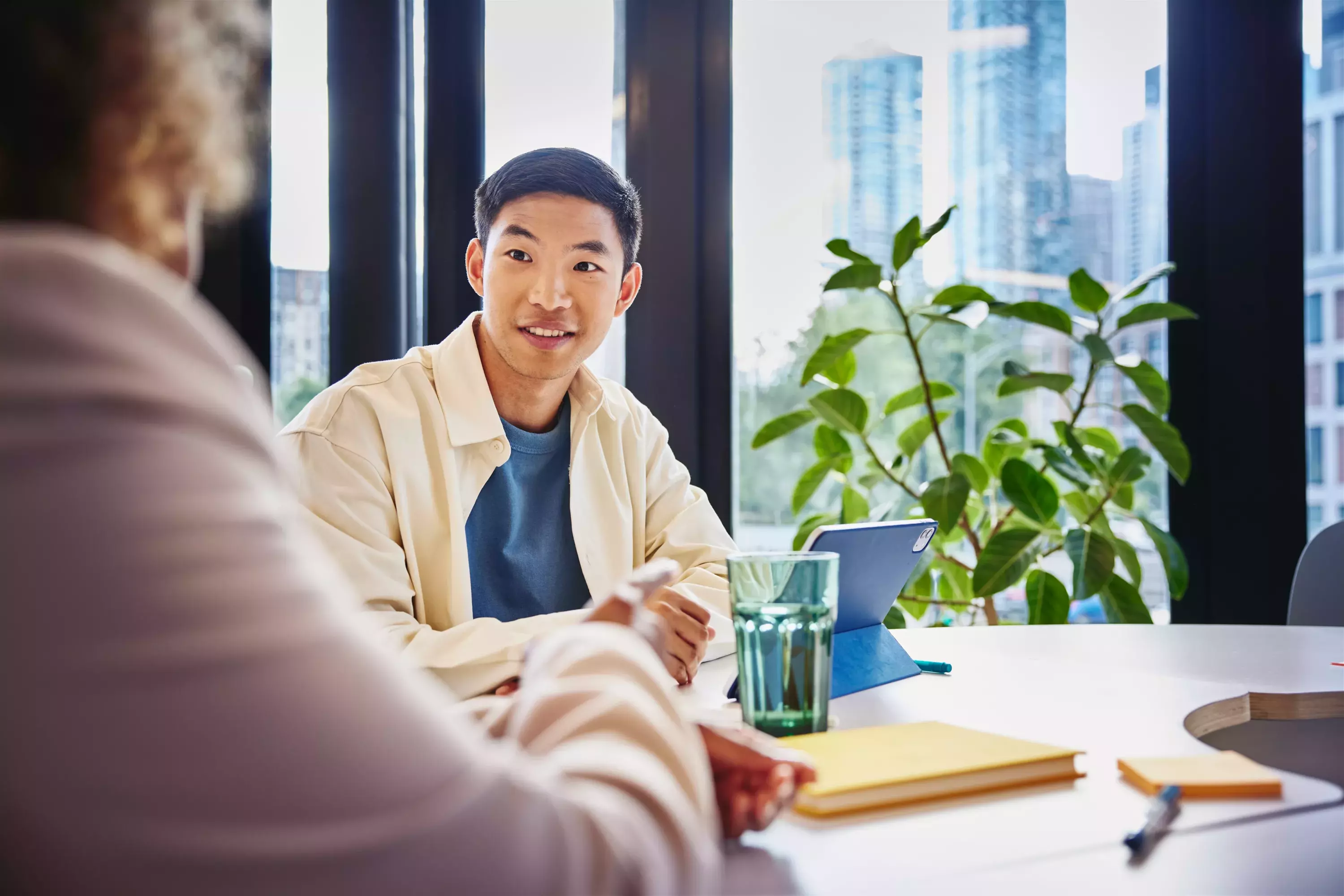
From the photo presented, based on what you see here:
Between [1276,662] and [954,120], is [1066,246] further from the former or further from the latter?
[1276,662]

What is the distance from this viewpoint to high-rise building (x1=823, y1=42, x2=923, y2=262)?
9.75ft

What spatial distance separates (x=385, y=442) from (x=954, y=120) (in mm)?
2148

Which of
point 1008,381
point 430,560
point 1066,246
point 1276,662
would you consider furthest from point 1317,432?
point 430,560

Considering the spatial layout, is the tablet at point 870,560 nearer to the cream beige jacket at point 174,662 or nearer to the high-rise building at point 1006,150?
the cream beige jacket at point 174,662

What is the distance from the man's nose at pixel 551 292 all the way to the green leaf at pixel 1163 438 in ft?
4.98

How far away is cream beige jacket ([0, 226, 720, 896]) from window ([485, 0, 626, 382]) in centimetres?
248

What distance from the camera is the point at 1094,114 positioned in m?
2.98

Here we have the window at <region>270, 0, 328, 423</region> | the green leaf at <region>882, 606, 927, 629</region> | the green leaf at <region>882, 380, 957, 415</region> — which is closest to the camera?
the green leaf at <region>882, 606, 927, 629</region>

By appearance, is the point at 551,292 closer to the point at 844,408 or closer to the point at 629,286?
the point at 629,286

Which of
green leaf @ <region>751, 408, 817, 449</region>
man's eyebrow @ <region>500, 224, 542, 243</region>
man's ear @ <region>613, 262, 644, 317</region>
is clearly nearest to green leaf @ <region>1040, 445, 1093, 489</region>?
green leaf @ <region>751, 408, 817, 449</region>

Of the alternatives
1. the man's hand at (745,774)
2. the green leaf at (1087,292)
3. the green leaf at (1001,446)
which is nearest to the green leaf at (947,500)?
the green leaf at (1001,446)

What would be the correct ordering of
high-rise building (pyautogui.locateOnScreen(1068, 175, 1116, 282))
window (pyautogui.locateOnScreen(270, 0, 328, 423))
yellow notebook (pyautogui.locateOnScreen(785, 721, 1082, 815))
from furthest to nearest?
high-rise building (pyautogui.locateOnScreen(1068, 175, 1116, 282)), window (pyautogui.locateOnScreen(270, 0, 328, 423)), yellow notebook (pyautogui.locateOnScreen(785, 721, 1082, 815))

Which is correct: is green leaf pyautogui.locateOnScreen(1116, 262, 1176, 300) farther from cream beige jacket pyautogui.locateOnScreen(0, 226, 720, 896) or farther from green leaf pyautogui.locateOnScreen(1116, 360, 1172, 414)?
cream beige jacket pyautogui.locateOnScreen(0, 226, 720, 896)

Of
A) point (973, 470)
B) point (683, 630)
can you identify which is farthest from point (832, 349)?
point (683, 630)
